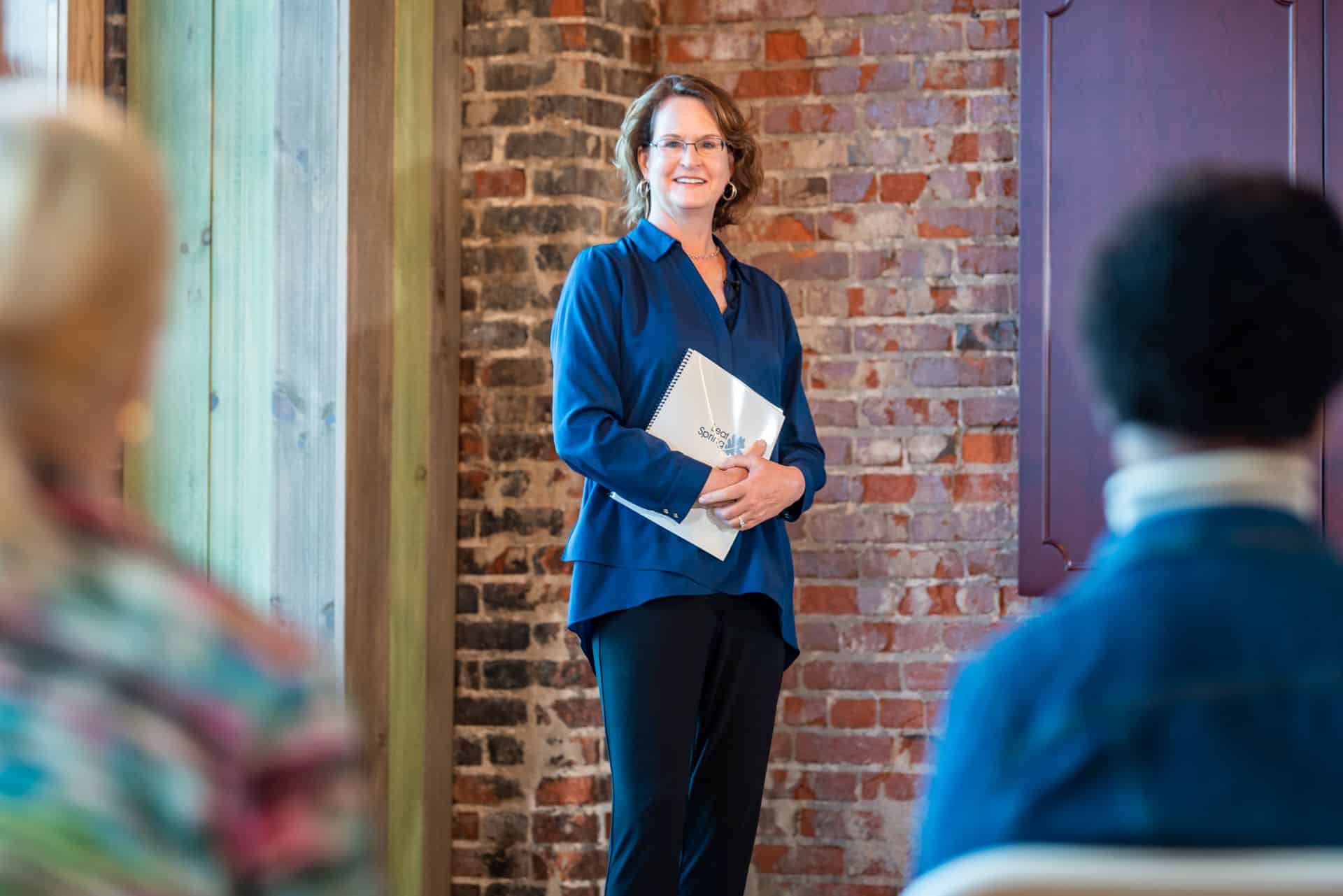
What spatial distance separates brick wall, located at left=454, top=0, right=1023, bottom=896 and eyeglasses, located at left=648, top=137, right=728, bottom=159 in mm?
648

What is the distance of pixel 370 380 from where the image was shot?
3.09 m

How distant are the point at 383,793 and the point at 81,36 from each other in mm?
1612

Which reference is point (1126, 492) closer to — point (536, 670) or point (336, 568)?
point (336, 568)

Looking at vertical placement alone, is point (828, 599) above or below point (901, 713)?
above

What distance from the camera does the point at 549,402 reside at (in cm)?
337

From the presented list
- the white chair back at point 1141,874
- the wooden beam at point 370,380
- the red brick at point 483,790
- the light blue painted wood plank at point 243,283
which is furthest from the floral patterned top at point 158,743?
the red brick at point 483,790

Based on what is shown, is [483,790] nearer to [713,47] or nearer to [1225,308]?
[713,47]

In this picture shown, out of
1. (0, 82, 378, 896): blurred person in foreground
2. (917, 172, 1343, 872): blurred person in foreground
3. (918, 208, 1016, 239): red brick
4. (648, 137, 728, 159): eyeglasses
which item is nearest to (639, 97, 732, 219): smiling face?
(648, 137, 728, 159): eyeglasses

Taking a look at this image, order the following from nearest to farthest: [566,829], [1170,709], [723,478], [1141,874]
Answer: [1141,874]
[1170,709]
[723,478]
[566,829]

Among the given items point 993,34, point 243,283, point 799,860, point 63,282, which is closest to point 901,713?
point 799,860

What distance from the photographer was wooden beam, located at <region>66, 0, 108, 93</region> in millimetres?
2430

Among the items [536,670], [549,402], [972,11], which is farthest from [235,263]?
[972,11]

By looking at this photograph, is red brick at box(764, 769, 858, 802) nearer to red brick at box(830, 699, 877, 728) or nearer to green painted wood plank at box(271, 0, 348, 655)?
red brick at box(830, 699, 877, 728)

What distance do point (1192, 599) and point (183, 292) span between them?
2306mm
